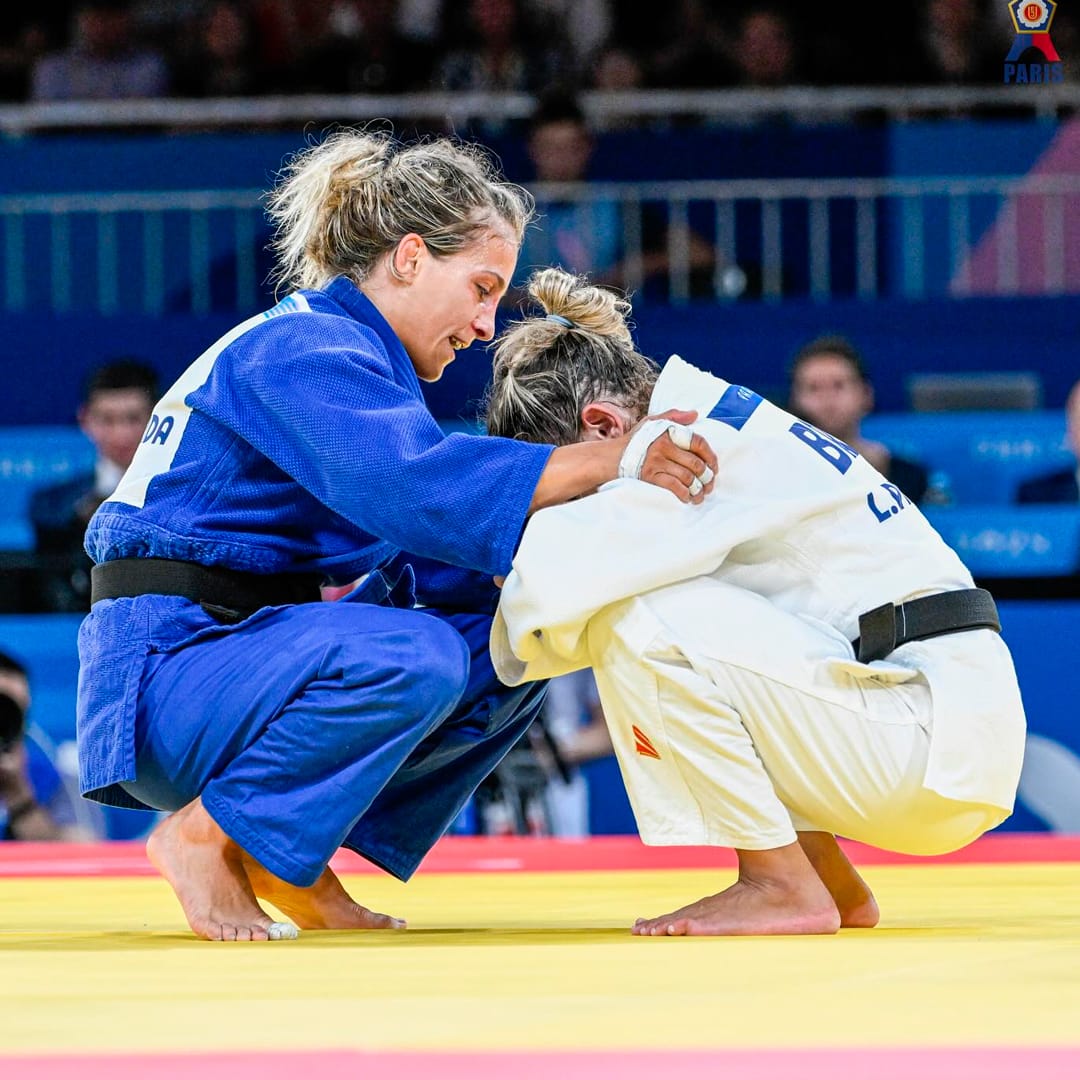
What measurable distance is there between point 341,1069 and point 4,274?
5816 millimetres

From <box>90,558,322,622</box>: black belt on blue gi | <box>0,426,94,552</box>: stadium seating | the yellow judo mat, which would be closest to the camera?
the yellow judo mat

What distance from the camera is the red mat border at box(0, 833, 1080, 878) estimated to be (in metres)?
3.21

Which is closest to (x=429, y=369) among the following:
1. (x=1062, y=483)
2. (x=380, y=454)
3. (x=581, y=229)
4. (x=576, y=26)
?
(x=380, y=454)

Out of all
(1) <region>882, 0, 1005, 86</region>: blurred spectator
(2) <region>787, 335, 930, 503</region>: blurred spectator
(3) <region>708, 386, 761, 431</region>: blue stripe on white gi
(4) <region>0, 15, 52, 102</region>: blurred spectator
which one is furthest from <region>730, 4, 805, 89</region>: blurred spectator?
(3) <region>708, 386, 761, 431</region>: blue stripe on white gi

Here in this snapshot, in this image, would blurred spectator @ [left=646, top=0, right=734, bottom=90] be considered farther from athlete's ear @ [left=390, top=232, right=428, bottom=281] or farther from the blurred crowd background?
athlete's ear @ [left=390, top=232, right=428, bottom=281]

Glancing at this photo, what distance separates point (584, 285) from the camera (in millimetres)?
2330

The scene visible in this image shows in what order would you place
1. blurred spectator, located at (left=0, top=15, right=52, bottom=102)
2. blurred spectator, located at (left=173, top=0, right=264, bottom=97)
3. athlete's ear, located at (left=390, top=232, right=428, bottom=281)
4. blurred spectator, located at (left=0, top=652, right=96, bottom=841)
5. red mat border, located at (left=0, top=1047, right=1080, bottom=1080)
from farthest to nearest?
blurred spectator, located at (left=0, top=15, right=52, bottom=102) < blurred spectator, located at (left=173, top=0, right=264, bottom=97) < blurred spectator, located at (left=0, top=652, right=96, bottom=841) < athlete's ear, located at (left=390, top=232, right=428, bottom=281) < red mat border, located at (left=0, top=1047, right=1080, bottom=1080)

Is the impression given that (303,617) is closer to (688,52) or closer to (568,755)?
(568,755)

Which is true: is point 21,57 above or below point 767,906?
above

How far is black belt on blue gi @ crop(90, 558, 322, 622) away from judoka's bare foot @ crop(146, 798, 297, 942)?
0.23m

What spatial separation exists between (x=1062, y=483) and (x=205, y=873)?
408 cm

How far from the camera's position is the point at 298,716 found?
193cm

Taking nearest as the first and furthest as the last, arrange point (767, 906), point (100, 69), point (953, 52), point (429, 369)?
point (767, 906) < point (429, 369) < point (953, 52) < point (100, 69)

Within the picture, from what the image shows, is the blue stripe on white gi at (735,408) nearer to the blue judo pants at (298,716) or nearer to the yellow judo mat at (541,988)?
the blue judo pants at (298,716)
